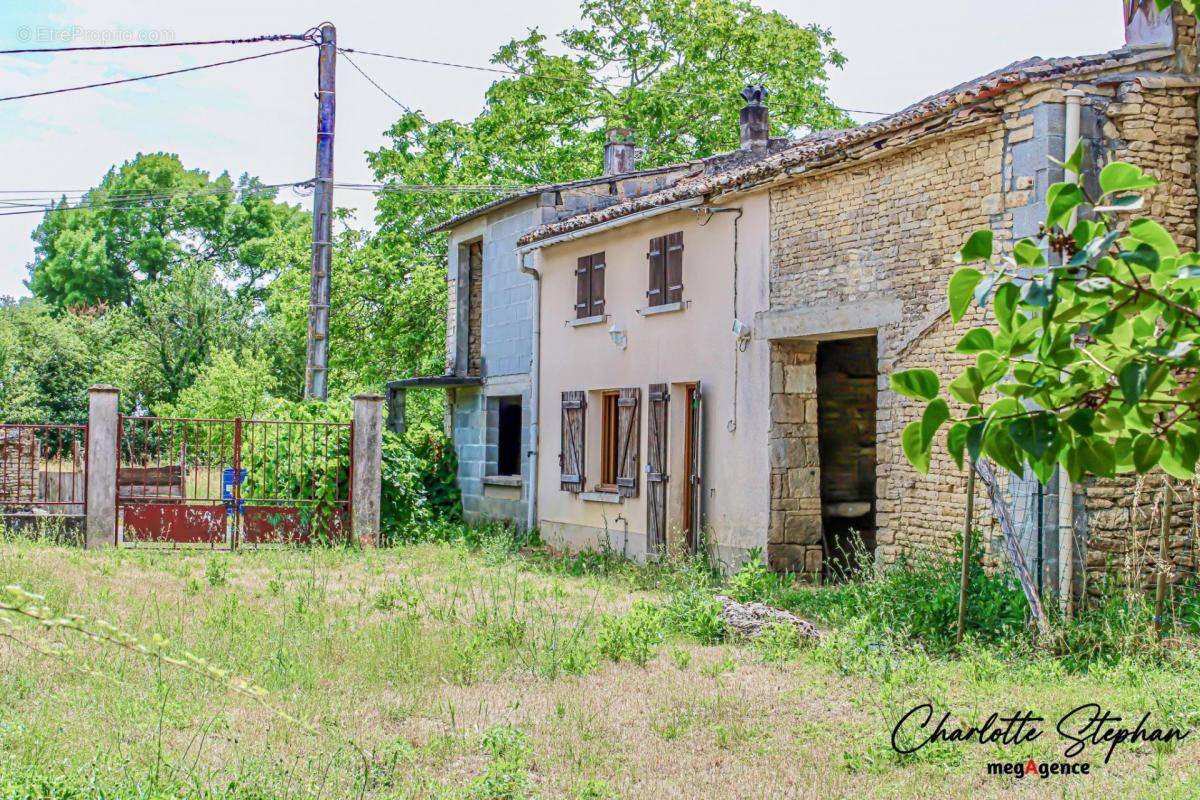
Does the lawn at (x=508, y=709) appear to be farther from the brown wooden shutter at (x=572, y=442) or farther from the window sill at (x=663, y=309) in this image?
the brown wooden shutter at (x=572, y=442)

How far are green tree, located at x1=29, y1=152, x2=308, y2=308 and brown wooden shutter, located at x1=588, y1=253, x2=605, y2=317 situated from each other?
31865 millimetres

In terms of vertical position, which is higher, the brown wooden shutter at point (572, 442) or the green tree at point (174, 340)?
the green tree at point (174, 340)

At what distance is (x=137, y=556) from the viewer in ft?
44.1

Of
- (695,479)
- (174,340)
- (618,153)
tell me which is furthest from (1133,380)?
(174,340)

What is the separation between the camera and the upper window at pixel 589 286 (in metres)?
15.6

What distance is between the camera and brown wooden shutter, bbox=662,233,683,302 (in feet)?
45.5

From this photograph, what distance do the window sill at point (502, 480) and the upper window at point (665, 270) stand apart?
162 inches

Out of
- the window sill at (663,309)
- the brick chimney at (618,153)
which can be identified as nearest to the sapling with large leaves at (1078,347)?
the window sill at (663,309)

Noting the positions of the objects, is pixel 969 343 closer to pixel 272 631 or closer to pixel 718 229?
pixel 272 631

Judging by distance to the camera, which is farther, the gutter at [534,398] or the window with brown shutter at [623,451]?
the gutter at [534,398]

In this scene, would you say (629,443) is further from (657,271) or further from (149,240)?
(149,240)

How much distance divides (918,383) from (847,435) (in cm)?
1223

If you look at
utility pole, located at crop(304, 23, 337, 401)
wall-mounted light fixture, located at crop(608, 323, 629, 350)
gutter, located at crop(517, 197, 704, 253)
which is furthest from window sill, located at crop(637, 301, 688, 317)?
utility pole, located at crop(304, 23, 337, 401)

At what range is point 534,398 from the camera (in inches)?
666
